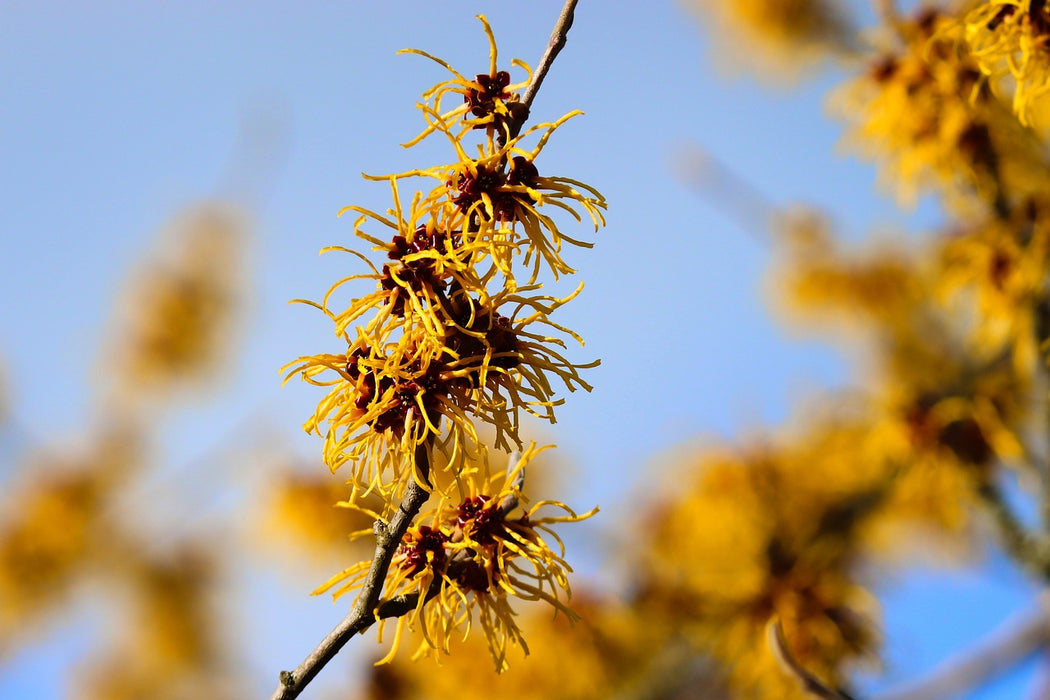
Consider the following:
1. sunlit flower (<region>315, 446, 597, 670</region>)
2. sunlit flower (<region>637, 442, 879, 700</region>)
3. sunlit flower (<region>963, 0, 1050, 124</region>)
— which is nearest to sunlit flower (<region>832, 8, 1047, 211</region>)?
sunlit flower (<region>963, 0, 1050, 124</region>)

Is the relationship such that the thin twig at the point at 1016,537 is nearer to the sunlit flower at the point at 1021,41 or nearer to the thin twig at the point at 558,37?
the sunlit flower at the point at 1021,41

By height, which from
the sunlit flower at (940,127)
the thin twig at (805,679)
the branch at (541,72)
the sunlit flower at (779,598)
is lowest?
the thin twig at (805,679)

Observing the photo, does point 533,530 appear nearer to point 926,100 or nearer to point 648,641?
point 648,641

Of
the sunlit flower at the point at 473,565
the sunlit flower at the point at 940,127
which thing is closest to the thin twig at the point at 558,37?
the sunlit flower at the point at 473,565

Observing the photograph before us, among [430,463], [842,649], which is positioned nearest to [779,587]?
[842,649]

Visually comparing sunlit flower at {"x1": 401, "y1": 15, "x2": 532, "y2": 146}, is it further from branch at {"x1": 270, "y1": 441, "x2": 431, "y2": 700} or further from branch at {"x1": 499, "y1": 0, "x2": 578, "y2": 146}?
branch at {"x1": 270, "y1": 441, "x2": 431, "y2": 700}

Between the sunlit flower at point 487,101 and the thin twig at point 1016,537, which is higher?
the sunlit flower at point 487,101
